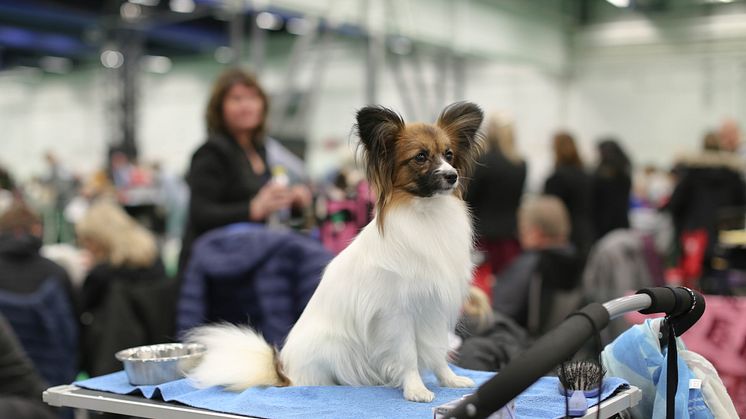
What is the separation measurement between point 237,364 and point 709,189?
572 centimetres

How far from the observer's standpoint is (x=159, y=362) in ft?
5.87

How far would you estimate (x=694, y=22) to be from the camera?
438 inches

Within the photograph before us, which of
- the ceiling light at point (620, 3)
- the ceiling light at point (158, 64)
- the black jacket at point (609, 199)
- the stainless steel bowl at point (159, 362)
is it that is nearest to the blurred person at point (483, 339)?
the stainless steel bowl at point (159, 362)

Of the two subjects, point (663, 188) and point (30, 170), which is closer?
point (663, 188)

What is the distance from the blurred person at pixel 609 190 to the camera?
6664 mm

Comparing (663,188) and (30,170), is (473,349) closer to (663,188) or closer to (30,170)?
(663,188)

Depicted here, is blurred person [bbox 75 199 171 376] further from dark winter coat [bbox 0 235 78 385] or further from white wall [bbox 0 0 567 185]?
white wall [bbox 0 0 567 185]

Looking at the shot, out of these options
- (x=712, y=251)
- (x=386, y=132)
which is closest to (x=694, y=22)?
(x=712, y=251)

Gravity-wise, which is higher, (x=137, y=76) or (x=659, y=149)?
(x=137, y=76)

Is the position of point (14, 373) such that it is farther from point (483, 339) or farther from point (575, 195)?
point (575, 195)

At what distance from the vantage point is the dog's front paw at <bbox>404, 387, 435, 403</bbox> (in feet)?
5.20

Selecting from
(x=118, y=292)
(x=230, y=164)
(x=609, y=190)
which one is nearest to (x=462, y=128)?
(x=230, y=164)

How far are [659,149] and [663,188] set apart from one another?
153cm

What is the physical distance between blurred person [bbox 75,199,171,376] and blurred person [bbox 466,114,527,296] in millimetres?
2053
